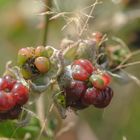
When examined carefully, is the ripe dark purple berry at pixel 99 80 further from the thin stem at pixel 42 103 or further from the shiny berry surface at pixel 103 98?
the thin stem at pixel 42 103

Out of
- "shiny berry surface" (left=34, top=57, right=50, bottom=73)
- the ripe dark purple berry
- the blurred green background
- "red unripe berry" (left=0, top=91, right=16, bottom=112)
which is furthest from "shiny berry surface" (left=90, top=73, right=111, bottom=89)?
the blurred green background

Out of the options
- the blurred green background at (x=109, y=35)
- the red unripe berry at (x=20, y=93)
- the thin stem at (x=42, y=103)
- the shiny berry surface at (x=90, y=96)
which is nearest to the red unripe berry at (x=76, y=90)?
the shiny berry surface at (x=90, y=96)

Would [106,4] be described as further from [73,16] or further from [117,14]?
[73,16]

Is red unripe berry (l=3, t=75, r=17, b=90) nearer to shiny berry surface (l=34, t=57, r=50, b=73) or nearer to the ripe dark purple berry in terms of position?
shiny berry surface (l=34, t=57, r=50, b=73)

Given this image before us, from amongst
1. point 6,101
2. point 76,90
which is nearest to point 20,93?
point 6,101

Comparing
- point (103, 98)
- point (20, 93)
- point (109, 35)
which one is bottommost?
point (109, 35)

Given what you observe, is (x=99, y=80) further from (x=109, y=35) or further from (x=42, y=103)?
(x=109, y=35)
